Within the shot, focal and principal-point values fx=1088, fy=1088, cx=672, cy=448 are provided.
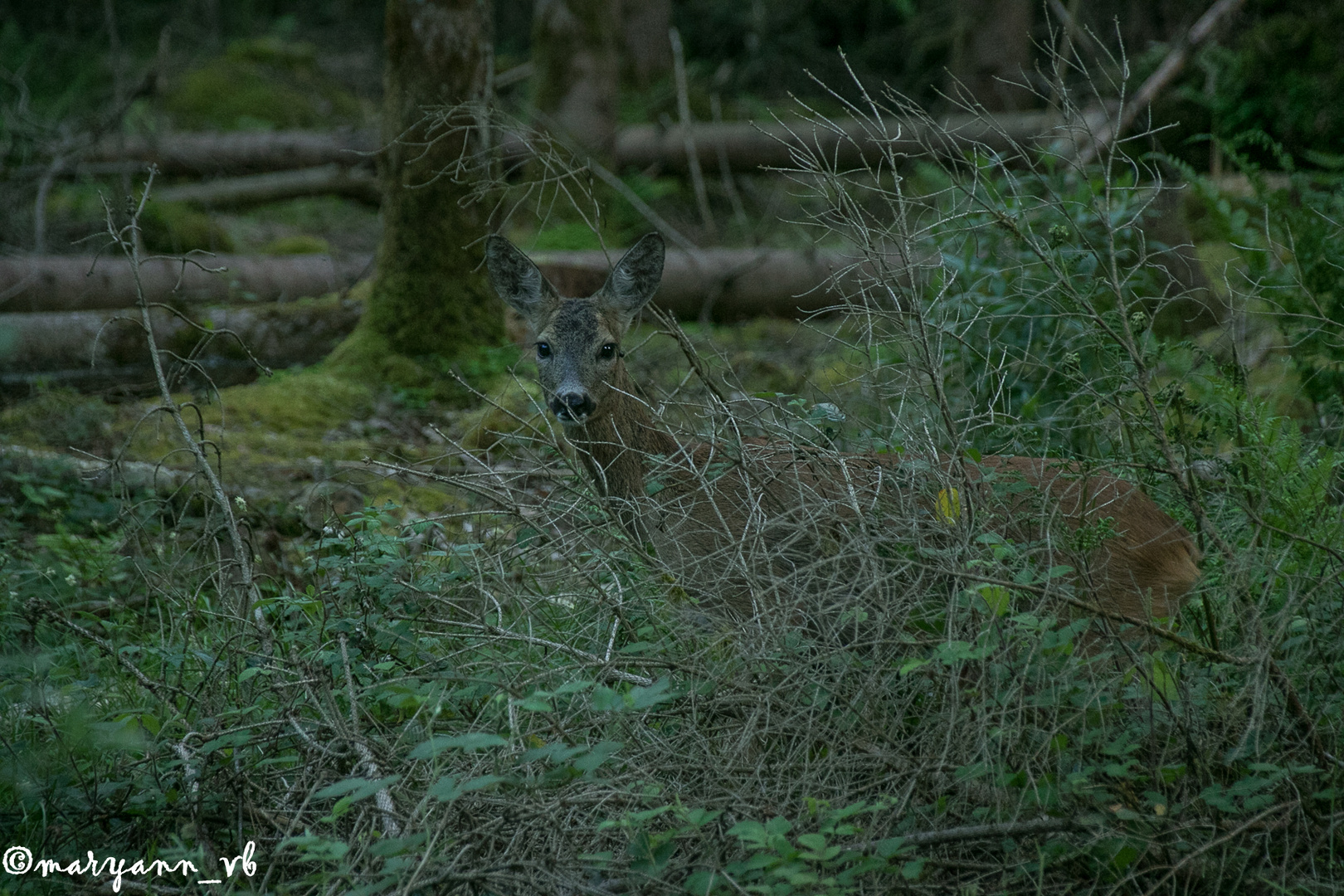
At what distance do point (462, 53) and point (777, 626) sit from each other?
17.5 feet

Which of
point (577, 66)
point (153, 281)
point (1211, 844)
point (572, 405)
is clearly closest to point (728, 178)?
point (577, 66)

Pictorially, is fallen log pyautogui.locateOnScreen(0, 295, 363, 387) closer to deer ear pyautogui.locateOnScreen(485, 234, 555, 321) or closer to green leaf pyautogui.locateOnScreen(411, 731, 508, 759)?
deer ear pyautogui.locateOnScreen(485, 234, 555, 321)

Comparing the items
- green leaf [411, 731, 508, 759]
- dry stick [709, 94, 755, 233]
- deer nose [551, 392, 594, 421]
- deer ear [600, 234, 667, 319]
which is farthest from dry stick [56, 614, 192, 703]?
dry stick [709, 94, 755, 233]

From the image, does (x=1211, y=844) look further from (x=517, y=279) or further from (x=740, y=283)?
(x=740, y=283)

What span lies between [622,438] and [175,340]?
16.0ft

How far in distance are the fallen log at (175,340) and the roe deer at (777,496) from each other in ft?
11.3

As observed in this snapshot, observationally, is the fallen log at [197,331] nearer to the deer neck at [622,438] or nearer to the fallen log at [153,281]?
the fallen log at [153,281]

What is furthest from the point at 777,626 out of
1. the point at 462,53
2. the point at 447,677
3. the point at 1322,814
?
the point at 462,53

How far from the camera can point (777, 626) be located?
123 inches

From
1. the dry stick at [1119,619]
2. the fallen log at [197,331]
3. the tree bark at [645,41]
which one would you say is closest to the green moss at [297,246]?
the fallen log at [197,331]

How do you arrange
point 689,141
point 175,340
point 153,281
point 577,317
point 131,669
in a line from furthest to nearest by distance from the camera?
point 689,141
point 153,281
point 175,340
point 577,317
point 131,669

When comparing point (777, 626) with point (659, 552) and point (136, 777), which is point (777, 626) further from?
point (136, 777)

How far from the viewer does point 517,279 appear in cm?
536

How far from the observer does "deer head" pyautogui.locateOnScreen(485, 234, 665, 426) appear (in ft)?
15.6
